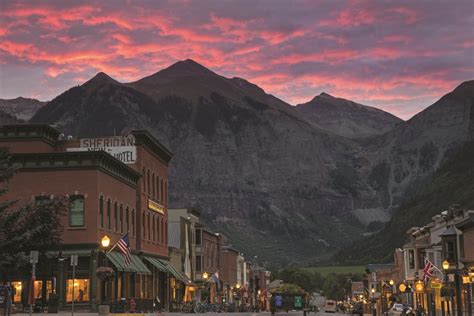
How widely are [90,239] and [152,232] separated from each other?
20.3 meters

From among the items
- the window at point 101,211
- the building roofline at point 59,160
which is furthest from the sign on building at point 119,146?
the building roofline at point 59,160

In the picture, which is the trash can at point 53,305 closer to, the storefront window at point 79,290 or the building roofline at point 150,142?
the storefront window at point 79,290

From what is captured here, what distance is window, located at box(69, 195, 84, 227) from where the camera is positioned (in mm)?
57656

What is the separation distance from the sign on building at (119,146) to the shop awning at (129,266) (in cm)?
915

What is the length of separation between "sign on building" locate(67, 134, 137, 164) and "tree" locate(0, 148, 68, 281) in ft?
55.4

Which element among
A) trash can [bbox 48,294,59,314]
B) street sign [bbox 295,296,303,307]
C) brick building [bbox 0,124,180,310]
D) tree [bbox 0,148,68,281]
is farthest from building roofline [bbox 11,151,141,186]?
street sign [bbox 295,296,303,307]

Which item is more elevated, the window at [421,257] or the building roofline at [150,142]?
the building roofline at [150,142]

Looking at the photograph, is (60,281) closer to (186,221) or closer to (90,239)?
(90,239)

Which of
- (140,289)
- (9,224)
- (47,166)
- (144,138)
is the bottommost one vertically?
(140,289)

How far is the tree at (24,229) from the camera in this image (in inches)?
1983

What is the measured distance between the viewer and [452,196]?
199 metres

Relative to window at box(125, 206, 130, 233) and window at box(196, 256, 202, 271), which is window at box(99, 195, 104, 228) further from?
window at box(196, 256, 202, 271)

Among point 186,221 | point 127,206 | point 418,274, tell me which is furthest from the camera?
point 186,221

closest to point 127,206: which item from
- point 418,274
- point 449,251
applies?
point 449,251
